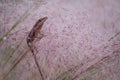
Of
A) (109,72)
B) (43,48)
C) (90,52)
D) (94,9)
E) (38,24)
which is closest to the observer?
(38,24)

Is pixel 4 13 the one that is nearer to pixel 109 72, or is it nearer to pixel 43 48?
pixel 43 48

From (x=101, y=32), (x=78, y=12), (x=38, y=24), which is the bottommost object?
(x=101, y=32)

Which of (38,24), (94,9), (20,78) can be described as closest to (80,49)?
(20,78)

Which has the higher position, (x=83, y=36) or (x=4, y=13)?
(x=4, y=13)

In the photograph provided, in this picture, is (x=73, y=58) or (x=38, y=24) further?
(x=73, y=58)

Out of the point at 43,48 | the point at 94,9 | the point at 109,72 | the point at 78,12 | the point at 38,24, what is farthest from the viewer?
the point at 94,9

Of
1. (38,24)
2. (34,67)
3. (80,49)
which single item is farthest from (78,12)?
(38,24)

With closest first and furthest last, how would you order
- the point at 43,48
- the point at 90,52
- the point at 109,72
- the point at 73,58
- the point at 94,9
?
the point at 43,48 < the point at 90,52 < the point at 73,58 < the point at 109,72 < the point at 94,9

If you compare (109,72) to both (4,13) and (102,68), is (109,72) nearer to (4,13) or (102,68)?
(102,68)

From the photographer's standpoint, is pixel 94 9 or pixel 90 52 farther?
pixel 94 9
